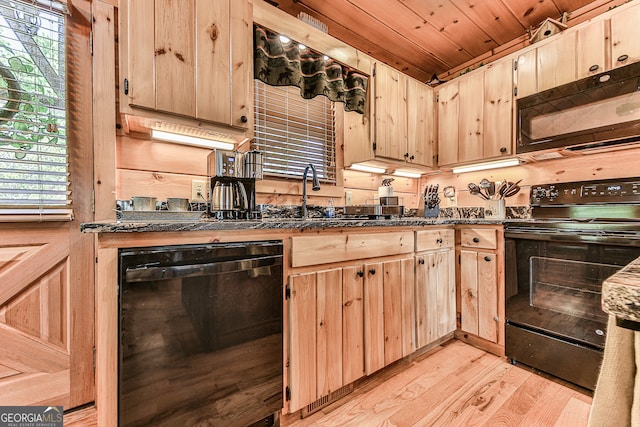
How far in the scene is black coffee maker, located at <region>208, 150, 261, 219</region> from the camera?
147cm

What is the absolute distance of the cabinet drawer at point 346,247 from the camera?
1370 millimetres

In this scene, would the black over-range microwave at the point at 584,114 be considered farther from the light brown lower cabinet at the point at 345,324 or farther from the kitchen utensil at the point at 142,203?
the kitchen utensil at the point at 142,203

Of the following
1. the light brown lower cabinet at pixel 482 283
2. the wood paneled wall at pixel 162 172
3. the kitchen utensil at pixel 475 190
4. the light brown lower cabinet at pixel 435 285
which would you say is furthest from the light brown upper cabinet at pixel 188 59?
the kitchen utensil at pixel 475 190

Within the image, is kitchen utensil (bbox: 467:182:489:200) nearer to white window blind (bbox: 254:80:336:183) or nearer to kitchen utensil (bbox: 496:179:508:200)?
kitchen utensil (bbox: 496:179:508:200)

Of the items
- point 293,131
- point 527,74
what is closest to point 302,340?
point 293,131

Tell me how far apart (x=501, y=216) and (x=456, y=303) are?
0.86 m

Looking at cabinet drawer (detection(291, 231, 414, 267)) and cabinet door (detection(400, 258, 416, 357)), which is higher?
cabinet drawer (detection(291, 231, 414, 267))

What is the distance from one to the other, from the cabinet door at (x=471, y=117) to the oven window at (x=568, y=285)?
1104 millimetres

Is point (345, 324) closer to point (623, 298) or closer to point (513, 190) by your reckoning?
point (623, 298)

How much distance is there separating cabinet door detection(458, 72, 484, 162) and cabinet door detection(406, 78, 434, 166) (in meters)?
0.27

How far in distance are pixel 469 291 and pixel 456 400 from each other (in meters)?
0.84

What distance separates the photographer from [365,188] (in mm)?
2707

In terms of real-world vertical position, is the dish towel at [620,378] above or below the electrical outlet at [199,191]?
below

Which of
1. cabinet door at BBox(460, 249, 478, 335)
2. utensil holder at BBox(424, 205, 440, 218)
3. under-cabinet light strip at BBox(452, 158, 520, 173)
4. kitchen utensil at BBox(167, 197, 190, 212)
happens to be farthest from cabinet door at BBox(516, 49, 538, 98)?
kitchen utensil at BBox(167, 197, 190, 212)
